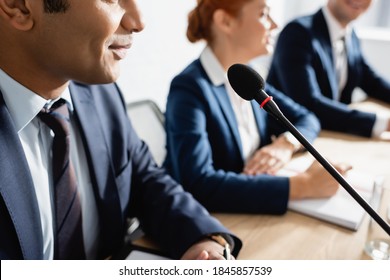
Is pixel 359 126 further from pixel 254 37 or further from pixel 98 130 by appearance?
pixel 98 130

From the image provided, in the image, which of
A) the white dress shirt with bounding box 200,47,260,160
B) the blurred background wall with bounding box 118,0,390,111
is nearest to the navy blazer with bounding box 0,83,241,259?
the white dress shirt with bounding box 200,47,260,160

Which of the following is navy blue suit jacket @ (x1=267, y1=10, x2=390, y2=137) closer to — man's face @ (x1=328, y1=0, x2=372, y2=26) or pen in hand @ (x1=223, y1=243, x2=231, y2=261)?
man's face @ (x1=328, y1=0, x2=372, y2=26)

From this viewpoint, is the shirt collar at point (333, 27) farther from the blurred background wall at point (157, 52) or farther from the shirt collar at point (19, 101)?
the shirt collar at point (19, 101)

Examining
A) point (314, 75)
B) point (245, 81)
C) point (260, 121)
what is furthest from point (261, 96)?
point (314, 75)

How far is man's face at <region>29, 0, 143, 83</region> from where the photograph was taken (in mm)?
644

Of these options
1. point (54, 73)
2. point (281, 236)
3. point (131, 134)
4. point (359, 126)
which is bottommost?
point (359, 126)

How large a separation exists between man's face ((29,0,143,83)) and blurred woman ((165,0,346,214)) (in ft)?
1.20

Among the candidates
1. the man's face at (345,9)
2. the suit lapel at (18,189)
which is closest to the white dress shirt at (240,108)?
the suit lapel at (18,189)

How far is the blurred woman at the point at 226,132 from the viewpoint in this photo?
925 mm

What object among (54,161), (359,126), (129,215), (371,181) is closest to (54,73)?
(54,161)

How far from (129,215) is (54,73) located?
42 cm

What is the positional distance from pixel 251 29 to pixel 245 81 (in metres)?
0.68

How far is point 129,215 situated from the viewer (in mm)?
977
